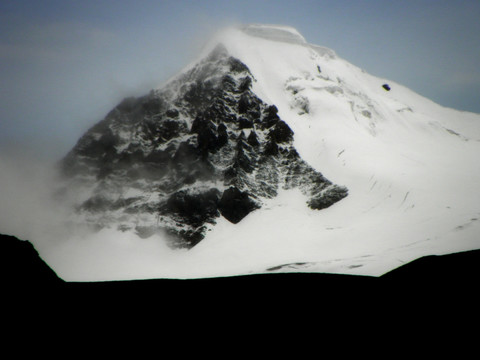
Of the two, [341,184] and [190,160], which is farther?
[190,160]

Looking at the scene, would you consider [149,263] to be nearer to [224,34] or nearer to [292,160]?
[292,160]

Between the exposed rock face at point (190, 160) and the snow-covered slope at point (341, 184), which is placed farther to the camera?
the exposed rock face at point (190, 160)

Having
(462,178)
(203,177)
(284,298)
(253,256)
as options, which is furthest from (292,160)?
(284,298)

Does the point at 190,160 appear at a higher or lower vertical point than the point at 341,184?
higher

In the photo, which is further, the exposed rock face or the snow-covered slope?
the exposed rock face
